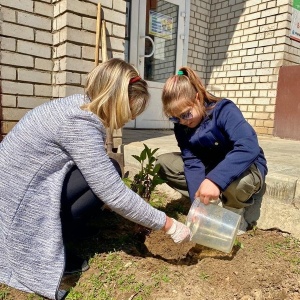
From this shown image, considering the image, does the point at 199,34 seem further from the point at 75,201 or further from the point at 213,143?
the point at 75,201

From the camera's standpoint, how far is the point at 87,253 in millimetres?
1752

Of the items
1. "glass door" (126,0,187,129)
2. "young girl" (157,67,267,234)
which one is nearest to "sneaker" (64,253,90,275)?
"young girl" (157,67,267,234)

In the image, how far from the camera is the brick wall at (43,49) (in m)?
2.53

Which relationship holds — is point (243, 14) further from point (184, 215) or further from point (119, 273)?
point (119, 273)

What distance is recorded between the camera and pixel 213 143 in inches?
69.0

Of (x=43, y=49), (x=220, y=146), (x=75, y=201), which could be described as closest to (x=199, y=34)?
(x=43, y=49)

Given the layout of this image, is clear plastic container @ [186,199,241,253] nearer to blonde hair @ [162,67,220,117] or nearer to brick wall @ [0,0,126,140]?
blonde hair @ [162,67,220,117]

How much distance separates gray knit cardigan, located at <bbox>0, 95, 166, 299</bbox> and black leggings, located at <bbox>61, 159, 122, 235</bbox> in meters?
0.09

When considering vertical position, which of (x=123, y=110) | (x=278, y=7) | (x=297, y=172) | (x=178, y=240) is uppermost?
(x=278, y=7)

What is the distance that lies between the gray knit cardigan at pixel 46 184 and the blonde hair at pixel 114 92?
0.05 meters

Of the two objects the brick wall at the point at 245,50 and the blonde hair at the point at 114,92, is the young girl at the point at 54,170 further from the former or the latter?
the brick wall at the point at 245,50

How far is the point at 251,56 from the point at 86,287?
203 inches

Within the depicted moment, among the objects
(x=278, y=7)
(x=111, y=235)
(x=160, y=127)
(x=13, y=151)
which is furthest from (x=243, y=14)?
(x=13, y=151)

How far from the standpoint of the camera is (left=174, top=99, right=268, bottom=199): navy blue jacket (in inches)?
61.0
